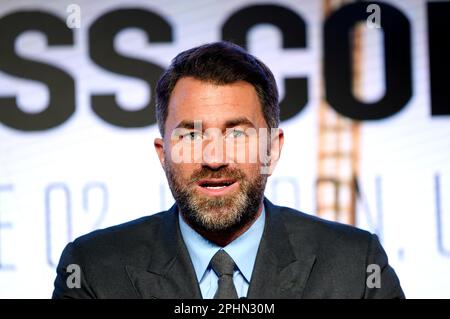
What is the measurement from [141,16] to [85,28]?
253mm

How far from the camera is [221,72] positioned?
6.30ft

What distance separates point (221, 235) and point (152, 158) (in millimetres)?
1184

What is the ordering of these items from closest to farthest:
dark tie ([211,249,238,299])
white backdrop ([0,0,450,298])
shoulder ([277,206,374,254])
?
dark tie ([211,249,238,299]) < shoulder ([277,206,374,254]) < white backdrop ([0,0,450,298])

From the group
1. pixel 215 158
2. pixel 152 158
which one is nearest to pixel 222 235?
pixel 215 158

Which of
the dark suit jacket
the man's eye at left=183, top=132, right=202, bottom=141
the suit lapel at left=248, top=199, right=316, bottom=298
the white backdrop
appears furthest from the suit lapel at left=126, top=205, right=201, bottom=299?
the white backdrop

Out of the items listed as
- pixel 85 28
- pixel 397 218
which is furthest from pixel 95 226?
pixel 397 218

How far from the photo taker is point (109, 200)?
3016 mm

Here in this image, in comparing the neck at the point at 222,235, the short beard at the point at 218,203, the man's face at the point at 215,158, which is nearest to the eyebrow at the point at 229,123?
the man's face at the point at 215,158

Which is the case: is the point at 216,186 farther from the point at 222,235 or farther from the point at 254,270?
the point at 254,270

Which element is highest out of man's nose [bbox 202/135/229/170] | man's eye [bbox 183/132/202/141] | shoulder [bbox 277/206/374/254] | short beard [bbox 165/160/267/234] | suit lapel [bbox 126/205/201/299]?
man's eye [bbox 183/132/202/141]

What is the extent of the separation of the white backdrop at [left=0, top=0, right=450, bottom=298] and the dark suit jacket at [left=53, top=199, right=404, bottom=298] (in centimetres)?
96

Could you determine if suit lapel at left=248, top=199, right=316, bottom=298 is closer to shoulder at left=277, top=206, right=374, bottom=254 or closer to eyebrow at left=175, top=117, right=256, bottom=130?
shoulder at left=277, top=206, right=374, bottom=254

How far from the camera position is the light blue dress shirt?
1.90 m

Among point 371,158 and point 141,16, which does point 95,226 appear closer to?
point 141,16
